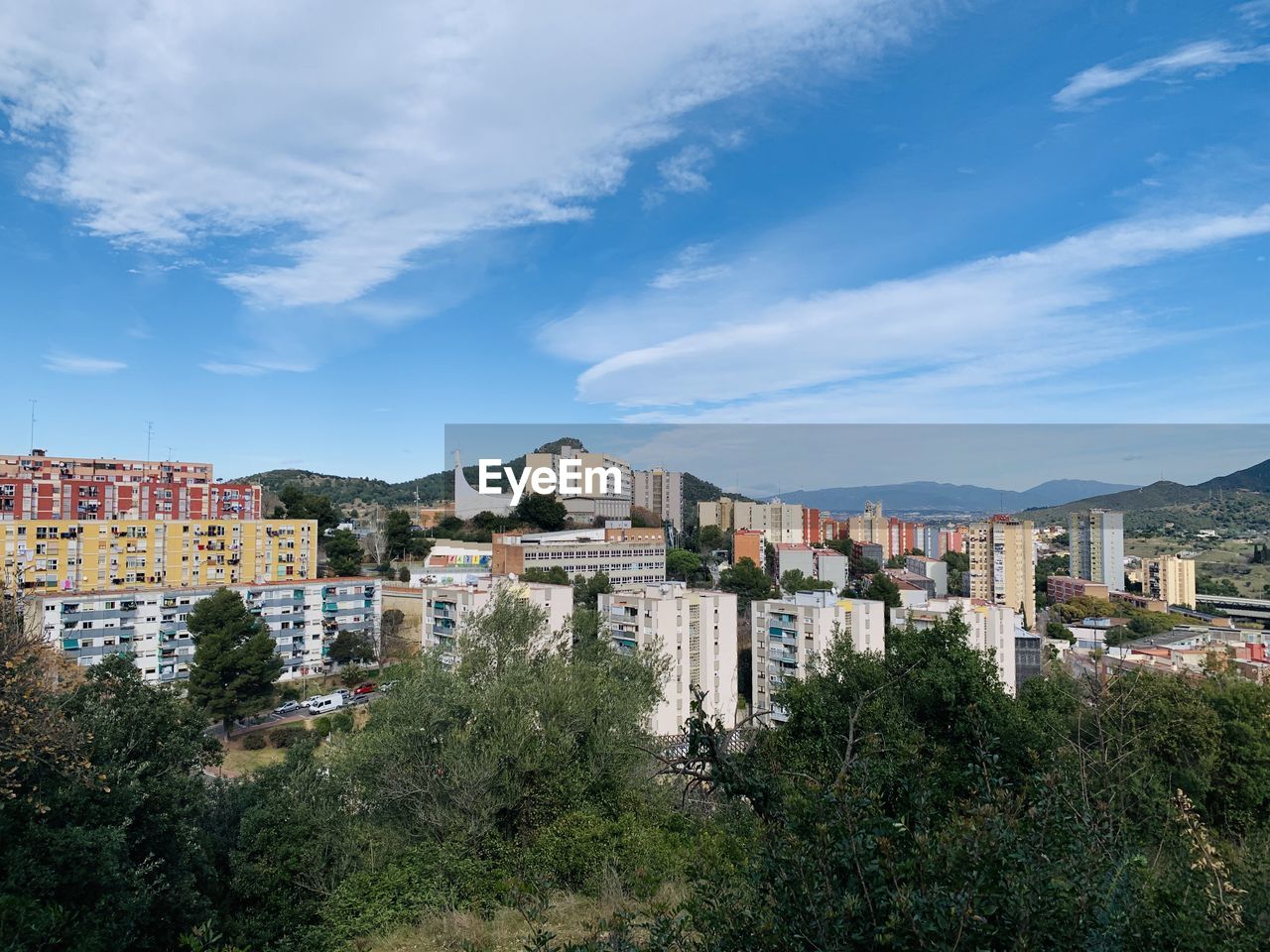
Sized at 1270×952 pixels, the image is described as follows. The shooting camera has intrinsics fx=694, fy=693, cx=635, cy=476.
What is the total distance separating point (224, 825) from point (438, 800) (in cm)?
412

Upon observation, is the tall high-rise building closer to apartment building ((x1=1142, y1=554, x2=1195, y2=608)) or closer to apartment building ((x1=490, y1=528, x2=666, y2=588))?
apartment building ((x1=1142, y1=554, x2=1195, y2=608))

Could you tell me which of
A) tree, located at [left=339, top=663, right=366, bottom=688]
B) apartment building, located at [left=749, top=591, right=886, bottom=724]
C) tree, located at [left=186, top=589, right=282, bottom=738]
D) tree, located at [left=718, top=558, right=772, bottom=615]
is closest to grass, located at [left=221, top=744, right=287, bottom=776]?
tree, located at [left=186, top=589, right=282, bottom=738]

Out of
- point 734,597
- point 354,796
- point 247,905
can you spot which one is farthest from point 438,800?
point 734,597

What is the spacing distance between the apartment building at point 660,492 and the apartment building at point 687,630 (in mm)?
44266

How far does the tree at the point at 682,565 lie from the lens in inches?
1823

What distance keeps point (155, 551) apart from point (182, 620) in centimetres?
738

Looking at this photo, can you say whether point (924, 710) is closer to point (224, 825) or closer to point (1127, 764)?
point (1127, 764)

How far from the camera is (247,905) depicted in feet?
26.5

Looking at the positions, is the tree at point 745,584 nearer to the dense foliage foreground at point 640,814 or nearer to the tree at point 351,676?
the tree at point 351,676

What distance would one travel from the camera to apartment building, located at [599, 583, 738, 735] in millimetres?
22797

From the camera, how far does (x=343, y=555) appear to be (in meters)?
40.1

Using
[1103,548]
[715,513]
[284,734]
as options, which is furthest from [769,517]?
[284,734]

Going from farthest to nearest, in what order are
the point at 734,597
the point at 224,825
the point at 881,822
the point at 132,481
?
the point at 132,481 → the point at 734,597 → the point at 224,825 → the point at 881,822

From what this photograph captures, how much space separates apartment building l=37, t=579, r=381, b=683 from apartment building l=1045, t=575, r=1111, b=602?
4326 centimetres
